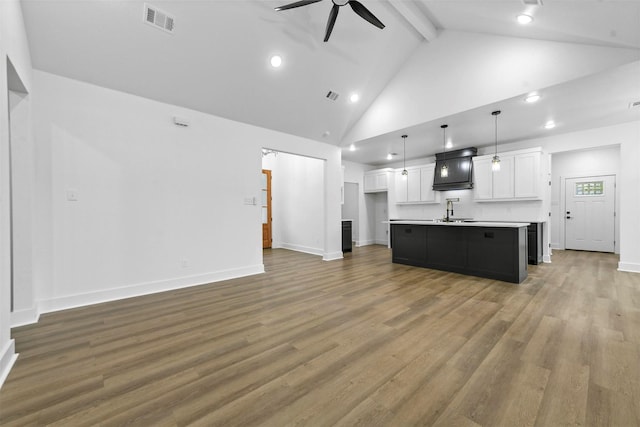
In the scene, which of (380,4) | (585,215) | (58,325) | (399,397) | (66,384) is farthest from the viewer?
(585,215)

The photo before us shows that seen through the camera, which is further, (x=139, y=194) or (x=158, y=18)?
(x=139, y=194)

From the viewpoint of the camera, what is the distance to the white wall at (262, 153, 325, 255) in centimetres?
716

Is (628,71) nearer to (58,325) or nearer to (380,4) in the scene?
(380,4)

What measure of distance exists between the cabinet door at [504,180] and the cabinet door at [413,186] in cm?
201

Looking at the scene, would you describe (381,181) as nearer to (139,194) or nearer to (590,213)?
(590,213)

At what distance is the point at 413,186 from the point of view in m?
7.97

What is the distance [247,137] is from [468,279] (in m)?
4.64

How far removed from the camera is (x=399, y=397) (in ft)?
5.35

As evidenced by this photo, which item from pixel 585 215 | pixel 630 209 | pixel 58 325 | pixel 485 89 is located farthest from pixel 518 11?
pixel 585 215

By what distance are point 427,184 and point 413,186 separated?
0.43 metres

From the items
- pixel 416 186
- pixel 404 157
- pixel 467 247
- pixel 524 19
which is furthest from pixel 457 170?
pixel 524 19

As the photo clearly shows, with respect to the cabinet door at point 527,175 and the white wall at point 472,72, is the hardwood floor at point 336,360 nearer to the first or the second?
the cabinet door at point 527,175

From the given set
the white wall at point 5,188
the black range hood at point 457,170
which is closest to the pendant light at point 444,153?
the black range hood at point 457,170

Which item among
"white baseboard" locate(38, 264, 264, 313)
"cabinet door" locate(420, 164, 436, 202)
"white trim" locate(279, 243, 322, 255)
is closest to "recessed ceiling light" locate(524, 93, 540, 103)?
"cabinet door" locate(420, 164, 436, 202)
